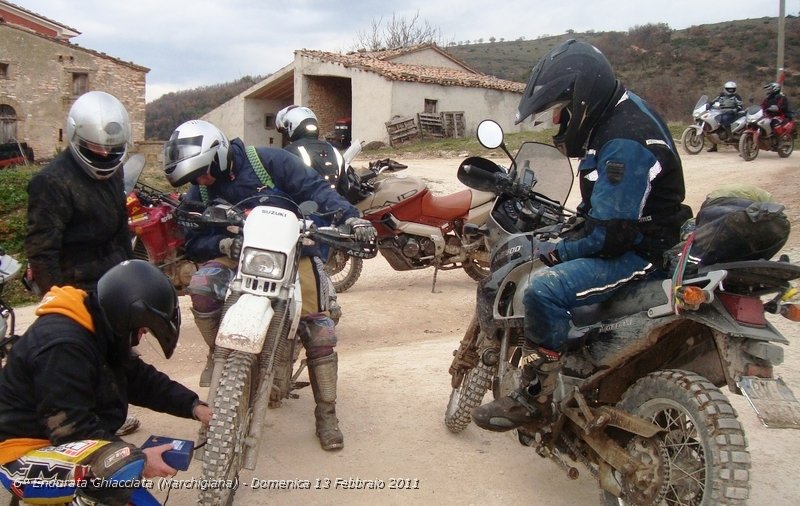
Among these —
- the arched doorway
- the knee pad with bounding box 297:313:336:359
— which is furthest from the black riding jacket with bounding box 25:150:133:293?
the arched doorway

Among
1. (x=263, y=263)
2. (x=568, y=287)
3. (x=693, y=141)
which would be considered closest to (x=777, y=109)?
(x=693, y=141)

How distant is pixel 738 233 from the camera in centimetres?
266

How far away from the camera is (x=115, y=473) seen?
Result: 242 centimetres

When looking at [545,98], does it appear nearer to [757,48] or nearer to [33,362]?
[33,362]

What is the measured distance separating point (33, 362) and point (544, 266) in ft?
7.50

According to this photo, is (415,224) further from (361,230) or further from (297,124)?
(361,230)

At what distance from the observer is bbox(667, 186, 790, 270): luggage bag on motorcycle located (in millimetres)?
2611

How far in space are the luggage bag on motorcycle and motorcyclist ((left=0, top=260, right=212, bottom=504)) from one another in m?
2.05

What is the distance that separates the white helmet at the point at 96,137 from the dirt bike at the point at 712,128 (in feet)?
50.9

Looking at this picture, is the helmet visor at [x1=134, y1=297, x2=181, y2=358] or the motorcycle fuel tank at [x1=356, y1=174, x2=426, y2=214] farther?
the motorcycle fuel tank at [x1=356, y1=174, x2=426, y2=214]

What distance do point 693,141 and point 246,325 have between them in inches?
655

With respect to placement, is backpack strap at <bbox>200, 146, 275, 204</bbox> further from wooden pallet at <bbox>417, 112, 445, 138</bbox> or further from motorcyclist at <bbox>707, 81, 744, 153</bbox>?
wooden pallet at <bbox>417, 112, 445, 138</bbox>

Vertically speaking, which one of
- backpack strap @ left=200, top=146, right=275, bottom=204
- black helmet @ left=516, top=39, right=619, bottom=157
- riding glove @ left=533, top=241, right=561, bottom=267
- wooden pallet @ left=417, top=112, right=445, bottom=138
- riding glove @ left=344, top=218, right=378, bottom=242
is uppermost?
wooden pallet @ left=417, top=112, right=445, bottom=138

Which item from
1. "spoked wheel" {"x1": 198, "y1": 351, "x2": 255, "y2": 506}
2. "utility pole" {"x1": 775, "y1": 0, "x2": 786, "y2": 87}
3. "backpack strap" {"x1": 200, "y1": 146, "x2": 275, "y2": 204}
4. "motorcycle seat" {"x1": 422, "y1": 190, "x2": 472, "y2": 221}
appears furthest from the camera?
"utility pole" {"x1": 775, "y1": 0, "x2": 786, "y2": 87}
